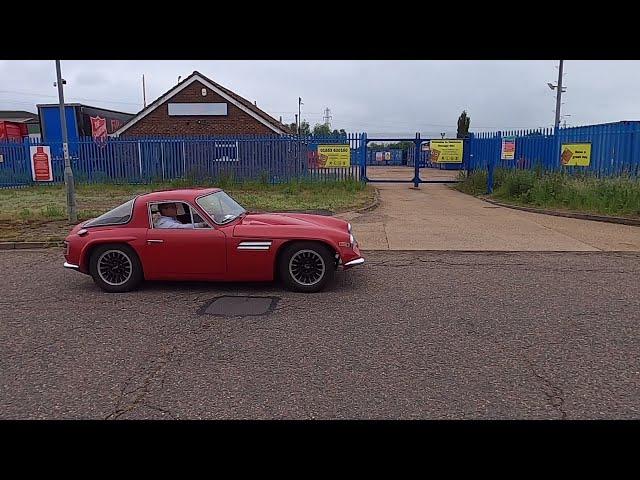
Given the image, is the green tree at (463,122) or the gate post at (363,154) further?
the green tree at (463,122)

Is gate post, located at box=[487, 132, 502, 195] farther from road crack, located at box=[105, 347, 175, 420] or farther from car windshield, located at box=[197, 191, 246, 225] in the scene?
road crack, located at box=[105, 347, 175, 420]

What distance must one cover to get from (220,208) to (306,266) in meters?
1.35

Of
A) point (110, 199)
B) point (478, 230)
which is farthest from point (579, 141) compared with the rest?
point (110, 199)

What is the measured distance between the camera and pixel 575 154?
13.8 meters

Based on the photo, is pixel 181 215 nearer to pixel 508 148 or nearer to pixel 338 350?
pixel 338 350

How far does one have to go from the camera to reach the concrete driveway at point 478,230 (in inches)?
316

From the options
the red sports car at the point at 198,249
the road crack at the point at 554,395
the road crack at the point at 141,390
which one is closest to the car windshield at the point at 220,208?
the red sports car at the point at 198,249

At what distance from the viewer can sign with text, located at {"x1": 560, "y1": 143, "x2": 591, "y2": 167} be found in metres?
13.5

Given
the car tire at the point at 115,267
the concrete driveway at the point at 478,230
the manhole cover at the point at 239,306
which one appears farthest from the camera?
the concrete driveway at the point at 478,230

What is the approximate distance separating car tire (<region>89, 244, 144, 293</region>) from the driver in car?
1.50ft

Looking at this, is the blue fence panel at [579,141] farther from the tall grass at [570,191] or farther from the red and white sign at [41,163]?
the red and white sign at [41,163]

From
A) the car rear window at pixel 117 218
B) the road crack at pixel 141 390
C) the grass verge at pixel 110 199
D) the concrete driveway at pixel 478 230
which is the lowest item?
the road crack at pixel 141 390
